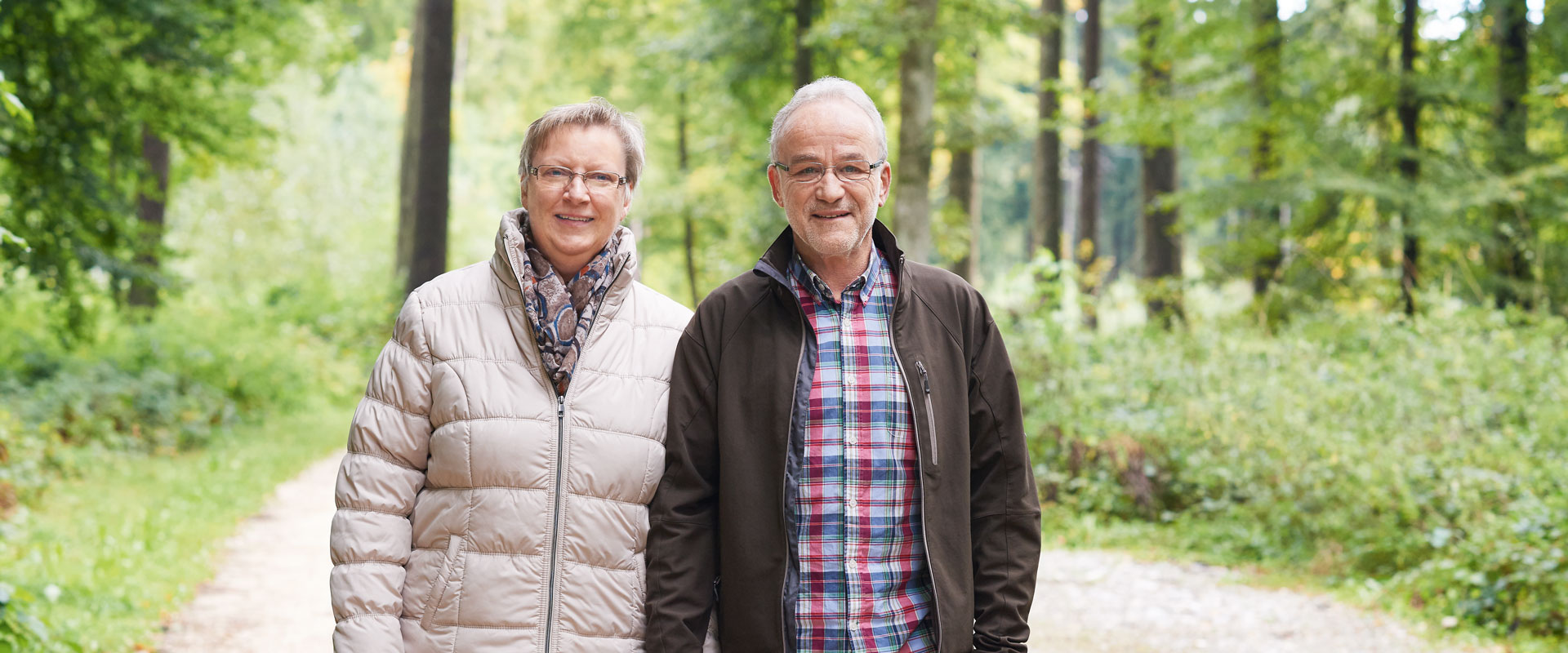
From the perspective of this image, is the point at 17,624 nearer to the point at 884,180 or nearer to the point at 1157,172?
the point at 884,180

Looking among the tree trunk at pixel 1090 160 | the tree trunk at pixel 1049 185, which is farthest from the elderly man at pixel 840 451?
the tree trunk at pixel 1090 160

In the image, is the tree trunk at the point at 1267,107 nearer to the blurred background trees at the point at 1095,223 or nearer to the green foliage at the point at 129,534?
the blurred background trees at the point at 1095,223

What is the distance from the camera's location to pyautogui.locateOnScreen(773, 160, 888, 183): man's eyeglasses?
→ 98.9 inches

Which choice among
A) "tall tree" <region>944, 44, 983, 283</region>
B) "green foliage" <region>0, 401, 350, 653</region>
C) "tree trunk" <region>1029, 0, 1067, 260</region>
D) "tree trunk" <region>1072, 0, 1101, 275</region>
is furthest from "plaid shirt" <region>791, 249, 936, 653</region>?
"tree trunk" <region>1072, 0, 1101, 275</region>

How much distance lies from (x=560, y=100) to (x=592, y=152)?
24.1m

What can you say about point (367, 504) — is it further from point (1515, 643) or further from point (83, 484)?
point (83, 484)

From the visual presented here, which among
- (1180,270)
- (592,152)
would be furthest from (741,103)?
(592,152)

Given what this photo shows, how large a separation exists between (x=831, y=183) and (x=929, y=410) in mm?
526

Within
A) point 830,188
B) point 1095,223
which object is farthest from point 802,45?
point 830,188

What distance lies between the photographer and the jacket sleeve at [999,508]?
254 cm

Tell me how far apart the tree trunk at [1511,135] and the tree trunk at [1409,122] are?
28.7 inches

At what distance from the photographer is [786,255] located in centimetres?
262

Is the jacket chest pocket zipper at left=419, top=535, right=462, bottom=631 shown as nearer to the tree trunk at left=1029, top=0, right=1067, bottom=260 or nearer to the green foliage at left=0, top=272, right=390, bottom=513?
the green foliage at left=0, top=272, right=390, bottom=513

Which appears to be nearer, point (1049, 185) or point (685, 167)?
point (1049, 185)
